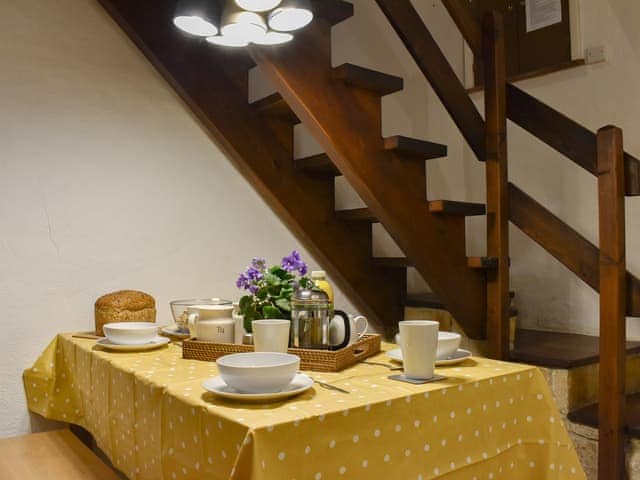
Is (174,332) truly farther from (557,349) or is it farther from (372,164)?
(557,349)

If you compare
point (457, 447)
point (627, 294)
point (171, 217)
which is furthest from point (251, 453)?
point (171, 217)

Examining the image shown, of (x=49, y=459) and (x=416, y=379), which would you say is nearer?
(x=416, y=379)

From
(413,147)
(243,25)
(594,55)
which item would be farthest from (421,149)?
(594,55)

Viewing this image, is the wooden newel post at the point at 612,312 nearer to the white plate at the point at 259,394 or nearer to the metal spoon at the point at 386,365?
the metal spoon at the point at 386,365

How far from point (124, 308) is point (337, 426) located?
1196 mm

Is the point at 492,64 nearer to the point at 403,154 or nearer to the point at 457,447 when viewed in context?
the point at 403,154

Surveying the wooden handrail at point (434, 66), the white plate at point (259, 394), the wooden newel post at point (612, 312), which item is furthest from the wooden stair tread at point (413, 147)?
the white plate at point (259, 394)

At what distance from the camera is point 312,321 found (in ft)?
4.70

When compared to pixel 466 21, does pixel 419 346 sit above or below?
below

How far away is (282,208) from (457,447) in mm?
1554

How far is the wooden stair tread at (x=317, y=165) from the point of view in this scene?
94.7 inches

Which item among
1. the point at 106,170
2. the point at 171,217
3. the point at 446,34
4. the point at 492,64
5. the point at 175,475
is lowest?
the point at 175,475

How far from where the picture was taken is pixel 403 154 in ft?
7.01

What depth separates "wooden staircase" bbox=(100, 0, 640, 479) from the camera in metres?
1.83
